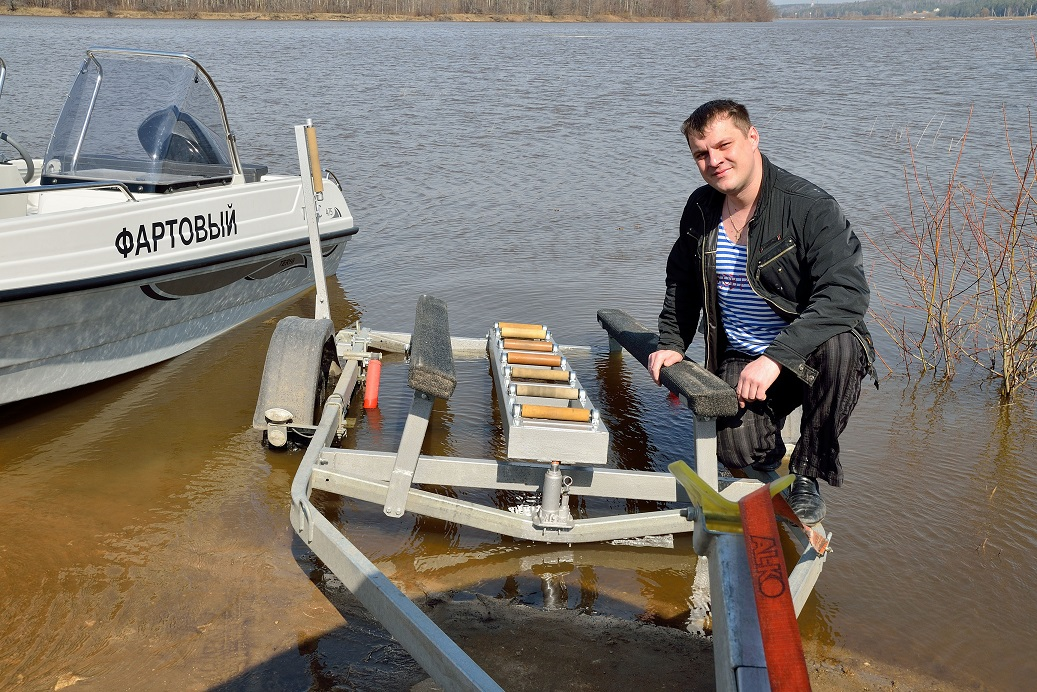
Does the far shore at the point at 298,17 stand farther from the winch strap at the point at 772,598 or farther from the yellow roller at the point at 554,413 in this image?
the winch strap at the point at 772,598

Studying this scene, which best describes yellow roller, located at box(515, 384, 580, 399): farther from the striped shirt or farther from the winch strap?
the winch strap

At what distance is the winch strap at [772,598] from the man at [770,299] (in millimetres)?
1400

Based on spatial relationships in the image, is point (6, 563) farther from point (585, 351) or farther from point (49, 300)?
point (585, 351)

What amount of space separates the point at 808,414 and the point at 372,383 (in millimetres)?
2811

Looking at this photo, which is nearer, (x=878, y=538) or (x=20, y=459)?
(x=878, y=538)

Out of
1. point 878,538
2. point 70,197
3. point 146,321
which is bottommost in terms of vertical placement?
point 878,538

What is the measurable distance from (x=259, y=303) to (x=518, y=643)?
4803 mm

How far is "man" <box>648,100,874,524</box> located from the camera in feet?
11.5

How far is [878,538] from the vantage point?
14.0 ft

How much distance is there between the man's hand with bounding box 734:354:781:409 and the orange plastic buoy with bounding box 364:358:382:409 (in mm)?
2654

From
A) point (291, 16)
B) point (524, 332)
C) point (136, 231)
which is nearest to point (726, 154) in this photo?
point (524, 332)

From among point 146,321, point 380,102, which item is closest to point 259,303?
point 146,321

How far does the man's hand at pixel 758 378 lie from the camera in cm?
348

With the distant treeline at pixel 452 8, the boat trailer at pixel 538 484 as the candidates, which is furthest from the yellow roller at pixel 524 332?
the distant treeline at pixel 452 8
